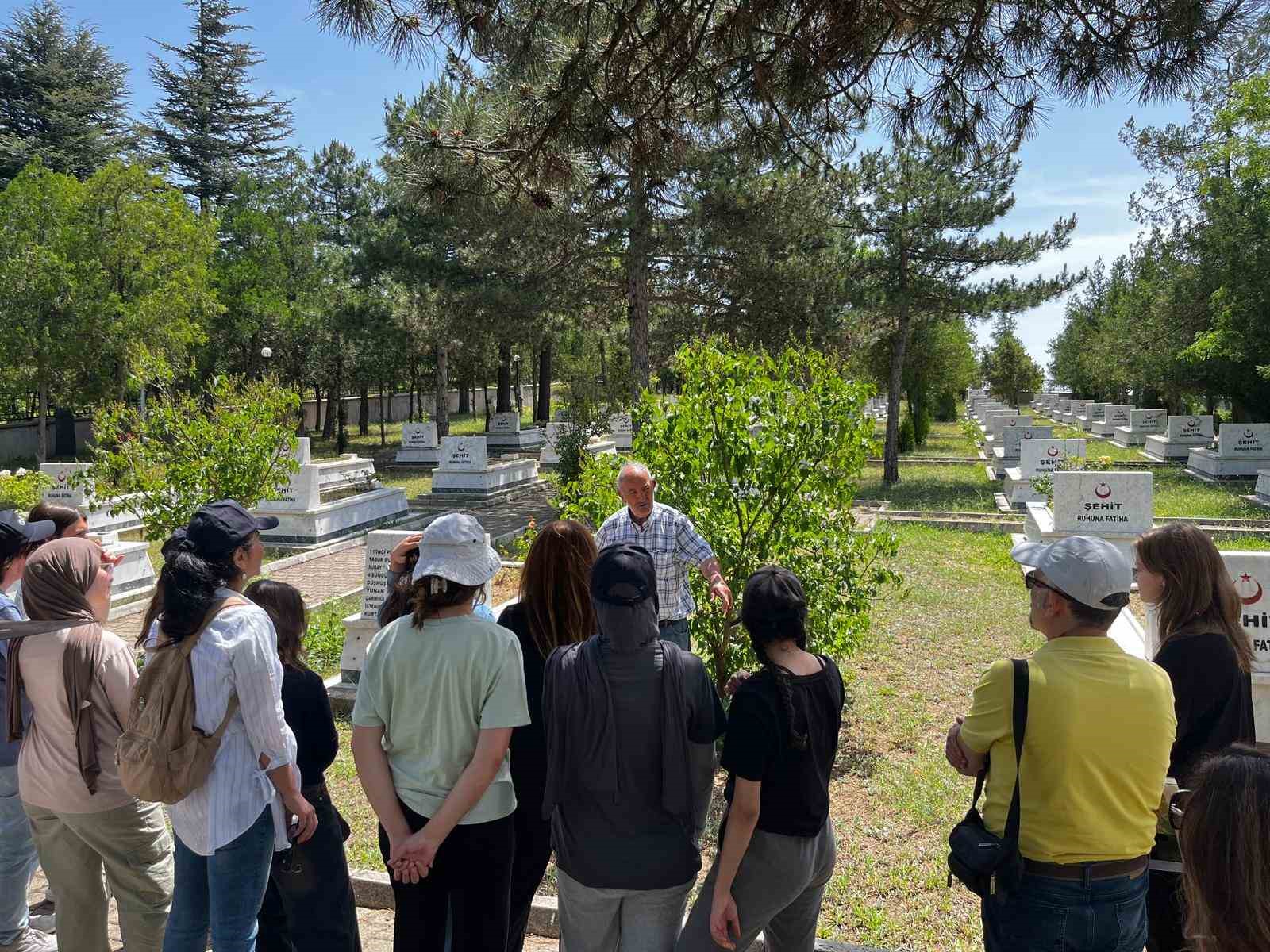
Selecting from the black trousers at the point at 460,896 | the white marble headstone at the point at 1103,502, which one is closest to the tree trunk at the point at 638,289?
the white marble headstone at the point at 1103,502

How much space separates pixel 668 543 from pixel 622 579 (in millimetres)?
2673

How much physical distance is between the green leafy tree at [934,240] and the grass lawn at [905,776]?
1134cm

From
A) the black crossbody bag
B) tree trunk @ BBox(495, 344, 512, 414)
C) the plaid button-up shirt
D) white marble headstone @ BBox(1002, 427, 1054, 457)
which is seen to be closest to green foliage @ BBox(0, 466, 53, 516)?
the plaid button-up shirt

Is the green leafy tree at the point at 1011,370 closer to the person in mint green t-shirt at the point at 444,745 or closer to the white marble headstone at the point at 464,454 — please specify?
the white marble headstone at the point at 464,454

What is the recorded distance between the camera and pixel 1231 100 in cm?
1925

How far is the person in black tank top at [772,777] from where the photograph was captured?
8.86ft

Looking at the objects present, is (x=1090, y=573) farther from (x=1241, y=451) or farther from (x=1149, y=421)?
(x=1149, y=421)

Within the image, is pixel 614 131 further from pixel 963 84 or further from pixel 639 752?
pixel 639 752

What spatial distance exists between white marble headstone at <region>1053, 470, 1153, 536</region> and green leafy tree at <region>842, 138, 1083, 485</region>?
9.26 metres

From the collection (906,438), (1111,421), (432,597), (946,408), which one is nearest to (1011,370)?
(946,408)

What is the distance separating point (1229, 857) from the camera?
5.24ft

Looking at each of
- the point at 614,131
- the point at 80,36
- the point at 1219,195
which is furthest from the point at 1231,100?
the point at 80,36

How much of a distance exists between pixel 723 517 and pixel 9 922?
4.31 m

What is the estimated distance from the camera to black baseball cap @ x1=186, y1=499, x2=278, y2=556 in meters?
3.15
